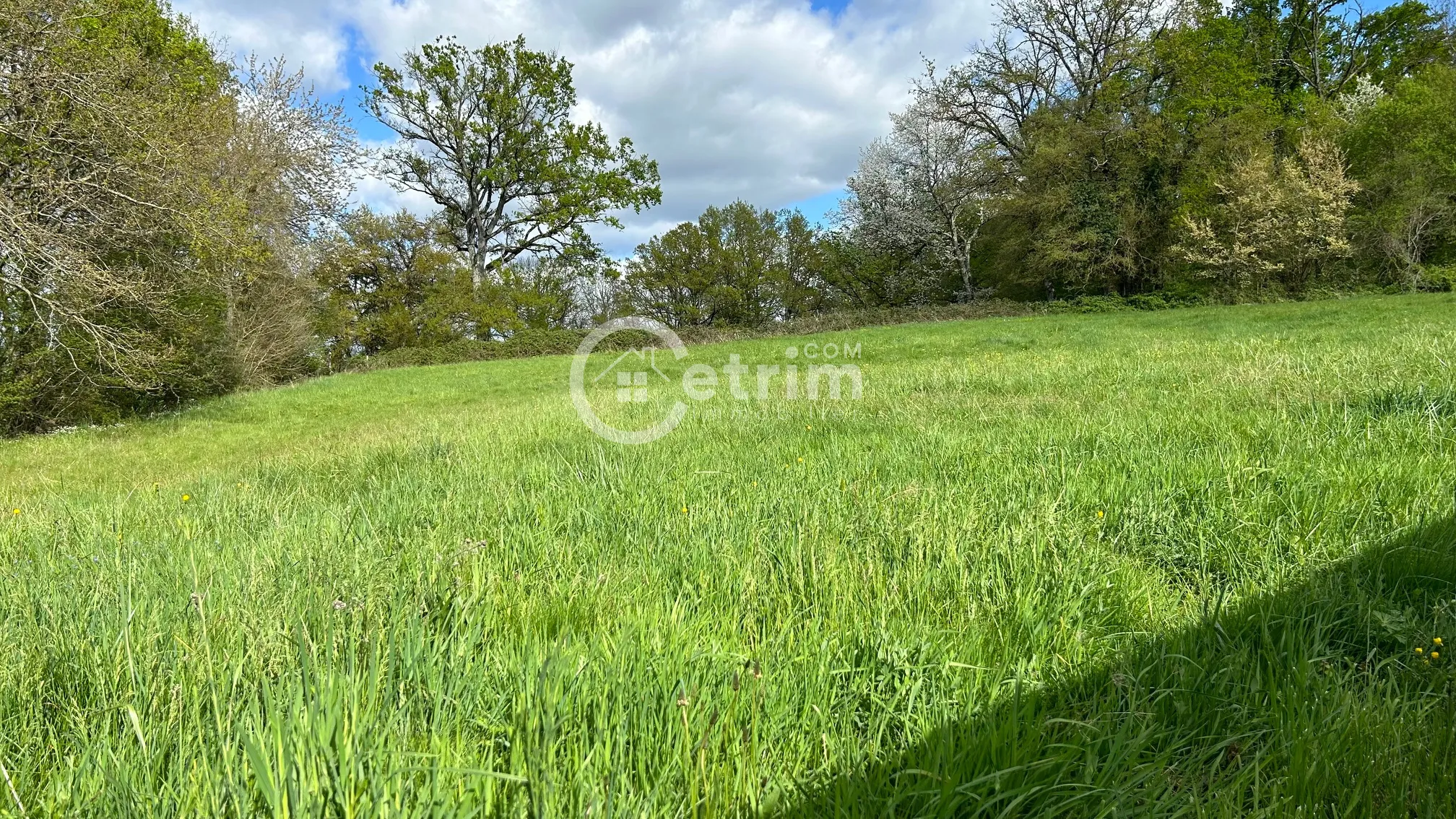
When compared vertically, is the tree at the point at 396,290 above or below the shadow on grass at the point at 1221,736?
above

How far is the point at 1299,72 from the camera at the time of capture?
3278 centimetres

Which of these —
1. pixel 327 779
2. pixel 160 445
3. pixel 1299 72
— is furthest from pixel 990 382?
pixel 1299 72

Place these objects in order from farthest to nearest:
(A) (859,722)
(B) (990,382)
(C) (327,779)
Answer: (B) (990,382)
(A) (859,722)
(C) (327,779)

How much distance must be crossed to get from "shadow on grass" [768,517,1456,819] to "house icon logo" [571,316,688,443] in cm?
411

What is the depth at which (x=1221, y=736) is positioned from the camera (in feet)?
4.54

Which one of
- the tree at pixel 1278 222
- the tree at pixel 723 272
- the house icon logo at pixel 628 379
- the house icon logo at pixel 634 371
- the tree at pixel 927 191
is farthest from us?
the tree at pixel 723 272

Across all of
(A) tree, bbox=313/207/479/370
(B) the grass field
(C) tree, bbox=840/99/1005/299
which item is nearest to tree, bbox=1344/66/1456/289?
(C) tree, bbox=840/99/1005/299

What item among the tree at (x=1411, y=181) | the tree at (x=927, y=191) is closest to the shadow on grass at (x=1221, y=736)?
the tree at (x=1411, y=181)

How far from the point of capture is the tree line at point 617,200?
969 centimetres

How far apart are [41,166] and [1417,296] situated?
31.6m

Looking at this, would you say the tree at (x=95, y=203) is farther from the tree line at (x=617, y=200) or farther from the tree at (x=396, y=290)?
the tree at (x=396, y=290)

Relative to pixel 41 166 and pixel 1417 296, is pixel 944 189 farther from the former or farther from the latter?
pixel 41 166

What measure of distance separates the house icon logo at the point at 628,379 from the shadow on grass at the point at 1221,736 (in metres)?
4.11

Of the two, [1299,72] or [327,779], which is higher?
[1299,72]
